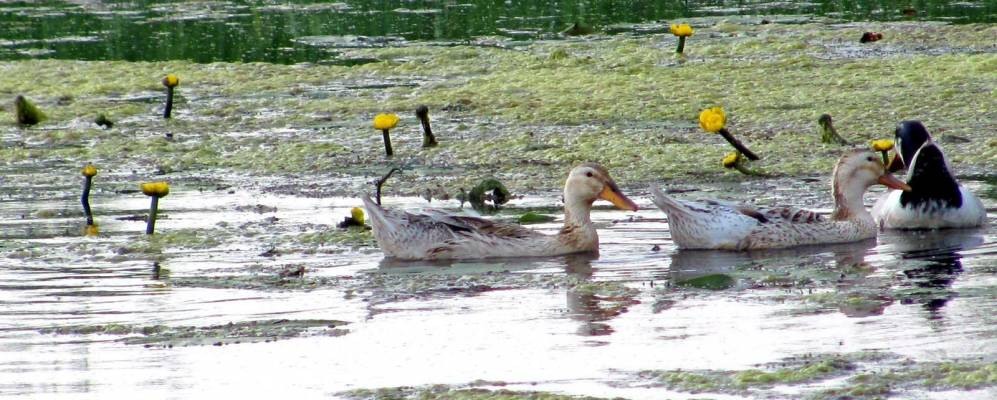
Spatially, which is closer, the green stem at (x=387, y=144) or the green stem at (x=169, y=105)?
the green stem at (x=387, y=144)

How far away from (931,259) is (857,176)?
125 cm

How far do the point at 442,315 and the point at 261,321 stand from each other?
80cm

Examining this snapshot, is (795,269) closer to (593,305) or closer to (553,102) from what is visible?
(593,305)

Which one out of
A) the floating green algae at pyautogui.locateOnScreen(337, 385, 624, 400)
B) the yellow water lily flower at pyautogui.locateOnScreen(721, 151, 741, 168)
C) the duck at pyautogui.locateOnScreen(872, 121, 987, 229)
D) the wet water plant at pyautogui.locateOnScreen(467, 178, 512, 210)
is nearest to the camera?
the floating green algae at pyautogui.locateOnScreen(337, 385, 624, 400)

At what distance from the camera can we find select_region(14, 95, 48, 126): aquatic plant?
1482 cm

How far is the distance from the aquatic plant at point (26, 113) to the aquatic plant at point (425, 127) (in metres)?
3.97

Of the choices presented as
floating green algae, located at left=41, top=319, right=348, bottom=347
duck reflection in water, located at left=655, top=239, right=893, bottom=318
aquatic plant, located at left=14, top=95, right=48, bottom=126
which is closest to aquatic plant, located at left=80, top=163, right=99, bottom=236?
floating green algae, located at left=41, top=319, right=348, bottom=347

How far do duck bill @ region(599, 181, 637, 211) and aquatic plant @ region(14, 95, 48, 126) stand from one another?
7.11 metres

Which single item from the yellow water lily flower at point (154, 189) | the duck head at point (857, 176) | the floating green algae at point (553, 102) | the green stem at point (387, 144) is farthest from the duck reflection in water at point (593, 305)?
the green stem at point (387, 144)

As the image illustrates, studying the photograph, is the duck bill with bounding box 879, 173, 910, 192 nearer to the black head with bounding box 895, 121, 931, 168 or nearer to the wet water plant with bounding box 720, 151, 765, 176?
the black head with bounding box 895, 121, 931, 168

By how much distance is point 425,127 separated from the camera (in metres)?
12.7

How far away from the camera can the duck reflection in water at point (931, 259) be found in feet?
23.8

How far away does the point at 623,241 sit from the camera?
9.61 meters

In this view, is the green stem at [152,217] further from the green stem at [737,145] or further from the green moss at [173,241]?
the green stem at [737,145]
